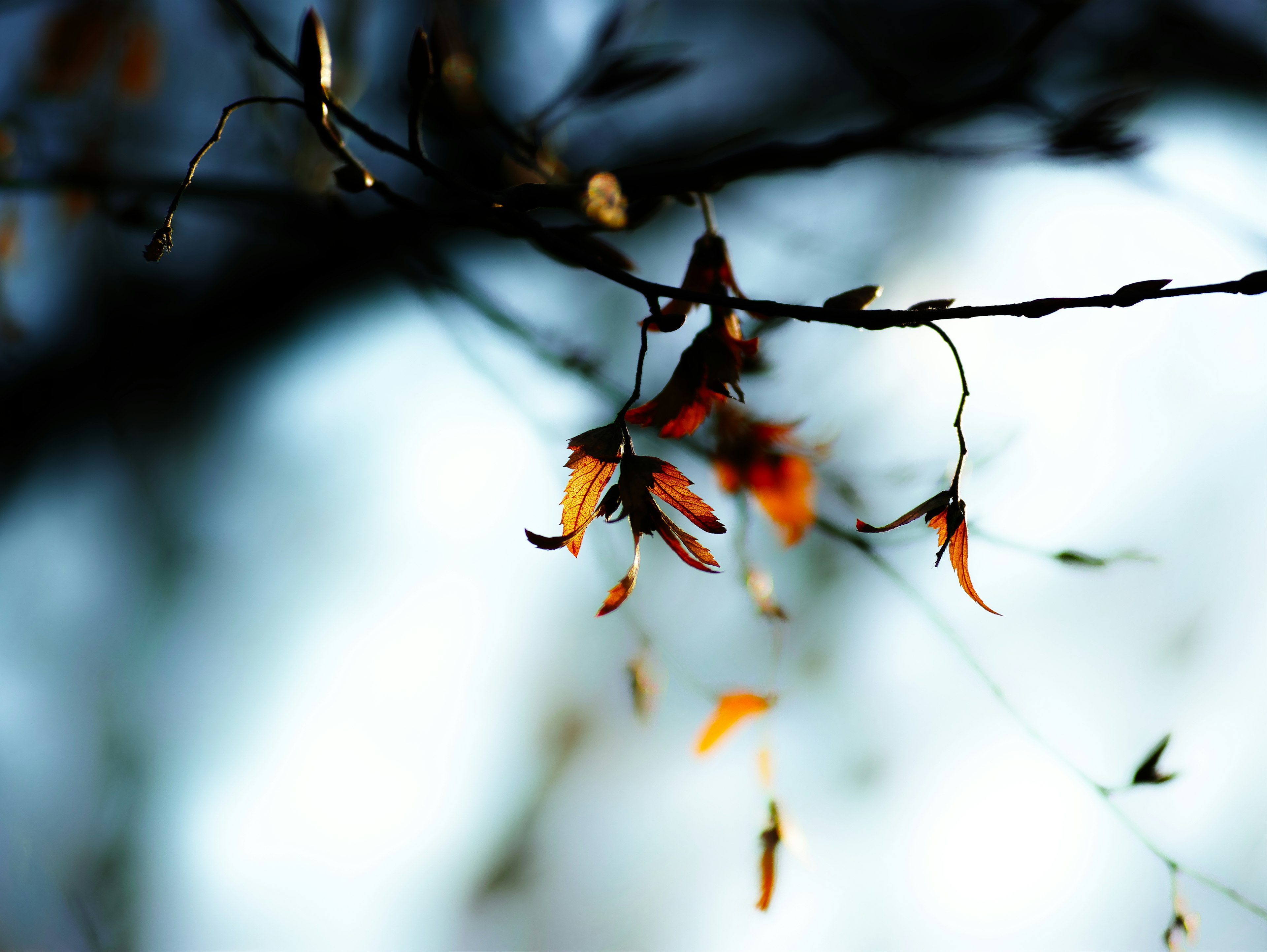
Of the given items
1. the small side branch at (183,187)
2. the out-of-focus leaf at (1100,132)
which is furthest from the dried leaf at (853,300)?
the out-of-focus leaf at (1100,132)

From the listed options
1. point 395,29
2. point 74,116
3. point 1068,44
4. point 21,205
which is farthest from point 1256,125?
point 21,205

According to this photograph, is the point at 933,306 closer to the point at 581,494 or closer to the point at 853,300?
the point at 853,300

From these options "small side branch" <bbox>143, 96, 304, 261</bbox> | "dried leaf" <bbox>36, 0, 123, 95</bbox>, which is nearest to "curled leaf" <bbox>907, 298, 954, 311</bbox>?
"small side branch" <bbox>143, 96, 304, 261</bbox>

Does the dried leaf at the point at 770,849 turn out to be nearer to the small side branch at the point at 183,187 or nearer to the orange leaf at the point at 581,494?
the orange leaf at the point at 581,494

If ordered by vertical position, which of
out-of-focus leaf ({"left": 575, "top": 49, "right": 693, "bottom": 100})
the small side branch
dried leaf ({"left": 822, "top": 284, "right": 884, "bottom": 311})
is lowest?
dried leaf ({"left": 822, "top": 284, "right": 884, "bottom": 311})

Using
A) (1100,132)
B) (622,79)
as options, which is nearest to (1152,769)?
(1100,132)

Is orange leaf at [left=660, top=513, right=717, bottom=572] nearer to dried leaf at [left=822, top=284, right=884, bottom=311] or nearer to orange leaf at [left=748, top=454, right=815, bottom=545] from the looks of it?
dried leaf at [left=822, top=284, right=884, bottom=311]
